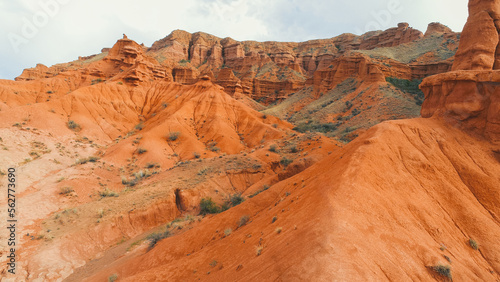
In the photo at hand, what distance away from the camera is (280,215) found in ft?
29.9

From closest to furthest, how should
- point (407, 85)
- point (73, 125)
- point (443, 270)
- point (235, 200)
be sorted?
1. point (443, 270)
2. point (235, 200)
3. point (73, 125)
4. point (407, 85)

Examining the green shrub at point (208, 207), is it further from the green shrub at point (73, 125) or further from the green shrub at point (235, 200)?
the green shrub at point (73, 125)

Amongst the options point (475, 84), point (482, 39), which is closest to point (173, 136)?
point (475, 84)

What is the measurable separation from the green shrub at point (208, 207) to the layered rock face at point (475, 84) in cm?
1582

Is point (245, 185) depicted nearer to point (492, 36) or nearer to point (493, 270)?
point (493, 270)

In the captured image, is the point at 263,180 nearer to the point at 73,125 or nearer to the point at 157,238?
the point at 157,238

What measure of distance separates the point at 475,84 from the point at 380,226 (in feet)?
32.1

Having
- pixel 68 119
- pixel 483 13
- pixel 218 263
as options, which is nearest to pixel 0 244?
pixel 218 263

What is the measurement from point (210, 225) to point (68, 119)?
3440cm

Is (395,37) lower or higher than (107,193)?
higher

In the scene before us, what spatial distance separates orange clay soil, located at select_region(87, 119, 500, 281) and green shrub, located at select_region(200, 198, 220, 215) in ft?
20.3

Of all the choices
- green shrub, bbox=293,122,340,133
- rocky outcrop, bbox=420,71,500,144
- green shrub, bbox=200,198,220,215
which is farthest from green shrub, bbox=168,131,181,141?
rocky outcrop, bbox=420,71,500,144

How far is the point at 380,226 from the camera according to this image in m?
6.39

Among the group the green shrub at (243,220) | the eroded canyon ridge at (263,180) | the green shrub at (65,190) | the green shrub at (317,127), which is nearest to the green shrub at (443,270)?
the eroded canyon ridge at (263,180)
